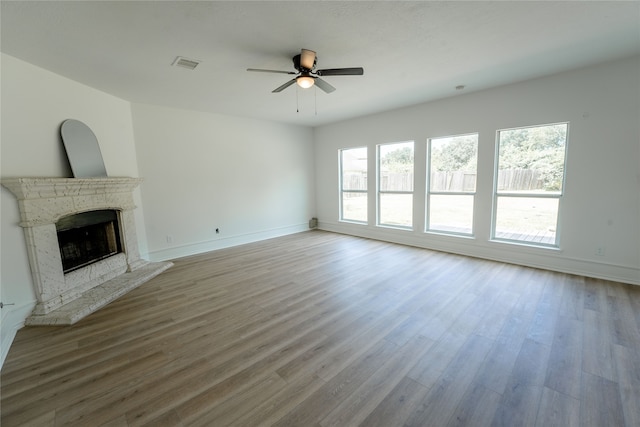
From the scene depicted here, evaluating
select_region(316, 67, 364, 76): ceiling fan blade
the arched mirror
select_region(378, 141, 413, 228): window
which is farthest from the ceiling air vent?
select_region(378, 141, 413, 228): window

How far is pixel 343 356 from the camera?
2.13 meters

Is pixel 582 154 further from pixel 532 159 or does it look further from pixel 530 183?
pixel 530 183

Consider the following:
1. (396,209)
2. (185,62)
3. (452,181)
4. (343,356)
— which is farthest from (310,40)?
(396,209)

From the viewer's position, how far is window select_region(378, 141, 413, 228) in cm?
550

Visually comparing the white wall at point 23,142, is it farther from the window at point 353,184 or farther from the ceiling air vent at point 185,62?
the window at point 353,184

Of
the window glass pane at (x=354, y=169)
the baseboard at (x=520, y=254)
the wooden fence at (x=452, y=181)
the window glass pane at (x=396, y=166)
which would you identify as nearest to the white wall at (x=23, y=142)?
the window glass pane at (x=354, y=169)

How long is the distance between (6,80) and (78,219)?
1620mm

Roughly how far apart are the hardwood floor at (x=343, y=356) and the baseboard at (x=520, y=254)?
0.23 metres

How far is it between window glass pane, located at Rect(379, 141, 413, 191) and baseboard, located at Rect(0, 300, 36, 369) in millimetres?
5826

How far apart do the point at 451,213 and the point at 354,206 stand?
2.38 m

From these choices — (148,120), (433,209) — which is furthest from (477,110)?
(148,120)

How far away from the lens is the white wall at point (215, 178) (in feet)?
15.3

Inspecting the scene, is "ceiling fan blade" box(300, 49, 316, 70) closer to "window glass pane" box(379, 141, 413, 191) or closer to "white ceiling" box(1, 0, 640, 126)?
"white ceiling" box(1, 0, 640, 126)

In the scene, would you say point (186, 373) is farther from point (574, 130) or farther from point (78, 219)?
point (574, 130)
